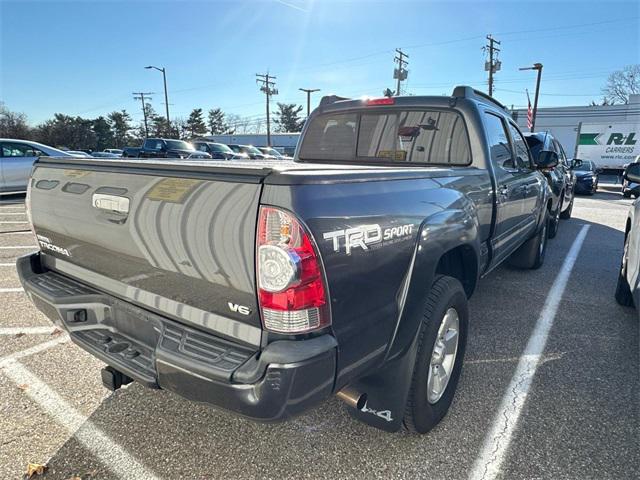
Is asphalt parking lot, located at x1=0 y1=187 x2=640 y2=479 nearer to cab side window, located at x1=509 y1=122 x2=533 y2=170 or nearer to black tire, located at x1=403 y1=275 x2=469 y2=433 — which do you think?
black tire, located at x1=403 y1=275 x2=469 y2=433

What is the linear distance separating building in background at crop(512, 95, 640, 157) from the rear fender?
47.0m

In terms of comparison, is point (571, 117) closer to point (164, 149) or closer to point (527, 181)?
point (164, 149)

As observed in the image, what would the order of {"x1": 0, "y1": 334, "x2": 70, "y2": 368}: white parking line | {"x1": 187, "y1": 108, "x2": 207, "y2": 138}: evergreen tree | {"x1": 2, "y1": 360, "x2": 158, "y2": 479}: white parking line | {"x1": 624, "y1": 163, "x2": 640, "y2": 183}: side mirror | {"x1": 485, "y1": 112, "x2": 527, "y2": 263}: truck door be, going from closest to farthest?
{"x1": 2, "y1": 360, "x2": 158, "y2": 479}: white parking line < {"x1": 0, "y1": 334, "x2": 70, "y2": 368}: white parking line < {"x1": 485, "y1": 112, "x2": 527, "y2": 263}: truck door < {"x1": 624, "y1": 163, "x2": 640, "y2": 183}: side mirror < {"x1": 187, "y1": 108, "x2": 207, "y2": 138}: evergreen tree

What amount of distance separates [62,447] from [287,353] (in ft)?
5.30

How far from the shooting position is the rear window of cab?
3.26 meters

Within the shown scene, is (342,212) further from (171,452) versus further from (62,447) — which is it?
(62,447)

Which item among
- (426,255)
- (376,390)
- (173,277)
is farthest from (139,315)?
(426,255)

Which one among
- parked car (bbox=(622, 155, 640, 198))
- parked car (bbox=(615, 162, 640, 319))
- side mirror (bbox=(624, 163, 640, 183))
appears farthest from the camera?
parked car (bbox=(622, 155, 640, 198))

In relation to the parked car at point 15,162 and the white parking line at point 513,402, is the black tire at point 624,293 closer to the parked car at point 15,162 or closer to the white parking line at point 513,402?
the white parking line at point 513,402

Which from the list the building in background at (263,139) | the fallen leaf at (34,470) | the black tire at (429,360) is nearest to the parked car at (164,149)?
the fallen leaf at (34,470)

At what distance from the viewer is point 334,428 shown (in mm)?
2377

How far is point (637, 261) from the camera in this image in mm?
3242

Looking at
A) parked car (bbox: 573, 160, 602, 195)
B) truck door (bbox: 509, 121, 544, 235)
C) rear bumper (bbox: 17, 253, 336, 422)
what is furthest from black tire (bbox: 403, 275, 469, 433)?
parked car (bbox: 573, 160, 602, 195)

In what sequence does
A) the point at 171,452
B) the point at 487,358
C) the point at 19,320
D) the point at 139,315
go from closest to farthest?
the point at 139,315 < the point at 171,452 < the point at 487,358 < the point at 19,320
